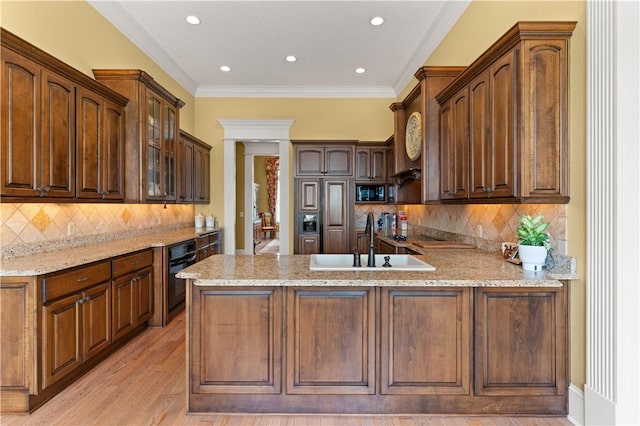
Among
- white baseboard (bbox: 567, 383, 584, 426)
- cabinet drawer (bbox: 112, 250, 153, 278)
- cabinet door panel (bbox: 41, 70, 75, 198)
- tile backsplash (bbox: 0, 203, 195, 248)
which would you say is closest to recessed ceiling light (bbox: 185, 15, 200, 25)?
cabinet door panel (bbox: 41, 70, 75, 198)

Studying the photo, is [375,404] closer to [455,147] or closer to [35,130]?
[455,147]

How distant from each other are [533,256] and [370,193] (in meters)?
3.83

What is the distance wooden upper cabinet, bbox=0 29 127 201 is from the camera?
2230 millimetres

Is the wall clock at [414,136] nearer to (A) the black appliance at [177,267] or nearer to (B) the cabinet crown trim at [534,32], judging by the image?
(B) the cabinet crown trim at [534,32]

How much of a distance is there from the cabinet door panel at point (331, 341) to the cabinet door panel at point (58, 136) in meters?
1.99

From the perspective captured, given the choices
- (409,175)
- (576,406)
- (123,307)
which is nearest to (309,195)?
(409,175)

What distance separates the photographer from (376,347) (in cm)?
219

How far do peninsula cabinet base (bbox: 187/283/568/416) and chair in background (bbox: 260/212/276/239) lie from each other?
1038 centimetres

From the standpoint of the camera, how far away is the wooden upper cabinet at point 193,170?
491 centimetres

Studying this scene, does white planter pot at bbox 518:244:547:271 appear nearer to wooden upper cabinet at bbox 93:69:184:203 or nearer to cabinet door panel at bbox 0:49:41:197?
cabinet door panel at bbox 0:49:41:197

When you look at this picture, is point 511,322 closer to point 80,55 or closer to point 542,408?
point 542,408

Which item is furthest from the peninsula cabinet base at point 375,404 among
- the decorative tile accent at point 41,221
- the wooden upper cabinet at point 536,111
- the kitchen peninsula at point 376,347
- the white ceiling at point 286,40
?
the white ceiling at point 286,40

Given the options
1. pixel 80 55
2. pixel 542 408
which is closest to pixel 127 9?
pixel 80 55

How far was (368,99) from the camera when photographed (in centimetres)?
625
